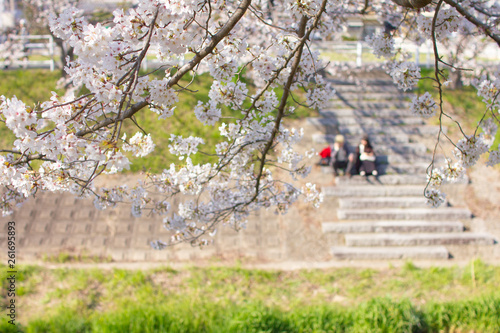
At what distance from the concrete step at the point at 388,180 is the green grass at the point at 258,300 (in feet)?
6.04

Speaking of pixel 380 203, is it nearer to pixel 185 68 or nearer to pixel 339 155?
pixel 339 155

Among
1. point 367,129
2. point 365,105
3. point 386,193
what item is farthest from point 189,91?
point 365,105

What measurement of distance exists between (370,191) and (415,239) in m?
1.14

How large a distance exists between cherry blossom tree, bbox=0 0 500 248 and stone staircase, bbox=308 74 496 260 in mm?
2644

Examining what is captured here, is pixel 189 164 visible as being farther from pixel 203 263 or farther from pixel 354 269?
pixel 354 269

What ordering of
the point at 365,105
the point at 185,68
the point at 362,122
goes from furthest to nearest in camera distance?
the point at 365,105, the point at 362,122, the point at 185,68

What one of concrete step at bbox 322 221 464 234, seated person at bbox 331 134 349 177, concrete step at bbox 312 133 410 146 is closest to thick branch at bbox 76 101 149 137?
concrete step at bbox 322 221 464 234

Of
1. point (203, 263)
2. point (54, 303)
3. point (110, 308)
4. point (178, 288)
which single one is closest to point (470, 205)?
point (203, 263)

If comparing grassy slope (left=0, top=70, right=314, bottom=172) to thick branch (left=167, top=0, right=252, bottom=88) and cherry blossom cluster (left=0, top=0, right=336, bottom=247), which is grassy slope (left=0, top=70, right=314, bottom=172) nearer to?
cherry blossom cluster (left=0, top=0, right=336, bottom=247)

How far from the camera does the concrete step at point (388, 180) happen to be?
690 centimetres

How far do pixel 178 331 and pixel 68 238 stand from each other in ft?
8.91

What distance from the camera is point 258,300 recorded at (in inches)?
186

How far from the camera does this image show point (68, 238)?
5.86 metres

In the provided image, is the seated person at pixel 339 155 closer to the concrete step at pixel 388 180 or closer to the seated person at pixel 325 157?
the seated person at pixel 325 157
